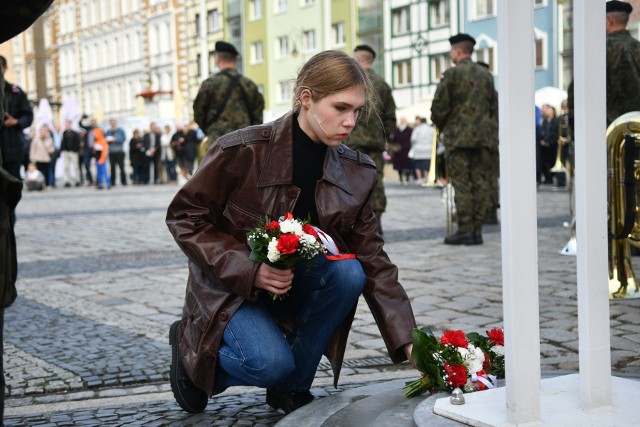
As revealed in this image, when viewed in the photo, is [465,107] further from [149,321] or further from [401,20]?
[401,20]

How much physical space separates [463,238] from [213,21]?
60741mm

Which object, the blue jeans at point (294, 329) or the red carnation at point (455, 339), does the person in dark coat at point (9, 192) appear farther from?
the red carnation at point (455, 339)

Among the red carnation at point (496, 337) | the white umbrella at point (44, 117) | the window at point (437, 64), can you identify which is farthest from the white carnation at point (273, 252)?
the window at point (437, 64)

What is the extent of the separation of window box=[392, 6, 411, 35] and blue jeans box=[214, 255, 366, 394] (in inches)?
1837

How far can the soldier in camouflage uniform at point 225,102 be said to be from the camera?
10562 mm

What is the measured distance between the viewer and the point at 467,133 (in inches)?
392

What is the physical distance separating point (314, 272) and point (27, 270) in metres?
5.62

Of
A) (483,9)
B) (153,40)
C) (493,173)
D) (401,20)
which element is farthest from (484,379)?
(153,40)

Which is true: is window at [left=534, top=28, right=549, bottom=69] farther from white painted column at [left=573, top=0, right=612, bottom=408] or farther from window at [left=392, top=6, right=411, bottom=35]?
white painted column at [left=573, top=0, right=612, bottom=408]

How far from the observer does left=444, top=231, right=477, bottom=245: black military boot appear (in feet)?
32.4

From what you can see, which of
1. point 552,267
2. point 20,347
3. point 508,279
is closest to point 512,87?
point 508,279

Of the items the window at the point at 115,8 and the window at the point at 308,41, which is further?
the window at the point at 115,8

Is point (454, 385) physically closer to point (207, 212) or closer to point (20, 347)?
point (207, 212)

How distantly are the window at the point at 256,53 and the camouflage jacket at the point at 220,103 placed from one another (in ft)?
172
